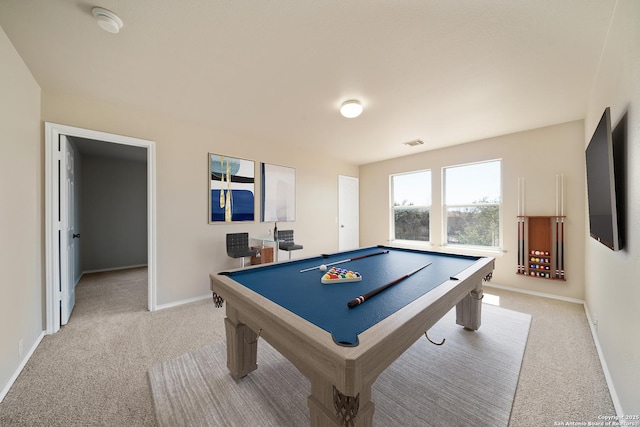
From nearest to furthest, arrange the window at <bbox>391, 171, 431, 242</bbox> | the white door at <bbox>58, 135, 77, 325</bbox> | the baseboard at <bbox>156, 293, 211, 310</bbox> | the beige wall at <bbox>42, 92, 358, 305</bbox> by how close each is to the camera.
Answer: the white door at <bbox>58, 135, 77, 325</bbox> < the beige wall at <bbox>42, 92, 358, 305</bbox> < the baseboard at <bbox>156, 293, 211, 310</bbox> < the window at <bbox>391, 171, 431, 242</bbox>

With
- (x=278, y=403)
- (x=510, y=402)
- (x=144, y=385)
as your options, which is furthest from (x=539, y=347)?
(x=144, y=385)

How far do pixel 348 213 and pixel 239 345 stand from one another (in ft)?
14.0

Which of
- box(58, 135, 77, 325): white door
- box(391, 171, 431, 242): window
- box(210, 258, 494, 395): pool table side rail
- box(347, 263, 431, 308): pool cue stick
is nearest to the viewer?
box(210, 258, 494, 395): pool table side rail

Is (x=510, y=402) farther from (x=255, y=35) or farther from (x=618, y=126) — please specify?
(x=255, y=35)

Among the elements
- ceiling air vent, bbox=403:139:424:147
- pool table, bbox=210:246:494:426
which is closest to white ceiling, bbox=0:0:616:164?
ceiling air vent, bbox=403:139:424:147

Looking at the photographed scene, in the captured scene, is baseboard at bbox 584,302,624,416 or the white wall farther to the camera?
A: baseboard at bbox 584,302,624,416

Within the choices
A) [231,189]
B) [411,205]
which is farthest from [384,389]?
Answer: [411,205]

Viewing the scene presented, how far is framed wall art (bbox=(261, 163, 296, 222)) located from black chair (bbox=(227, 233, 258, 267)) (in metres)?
0.56

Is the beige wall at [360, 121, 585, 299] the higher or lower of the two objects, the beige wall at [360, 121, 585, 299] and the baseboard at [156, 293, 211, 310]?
the higher

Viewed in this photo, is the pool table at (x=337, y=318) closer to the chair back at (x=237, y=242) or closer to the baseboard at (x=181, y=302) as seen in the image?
the chair back at (x=237, y=242)

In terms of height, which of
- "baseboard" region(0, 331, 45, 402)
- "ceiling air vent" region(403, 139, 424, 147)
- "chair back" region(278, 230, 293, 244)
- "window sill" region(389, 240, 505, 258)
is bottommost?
"baseboard" region(0, 331, 45, 402)

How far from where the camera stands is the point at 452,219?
4.49 metres

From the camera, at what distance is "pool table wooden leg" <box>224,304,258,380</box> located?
5.67 feet

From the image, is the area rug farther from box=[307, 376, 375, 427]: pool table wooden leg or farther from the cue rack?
the cue rack
